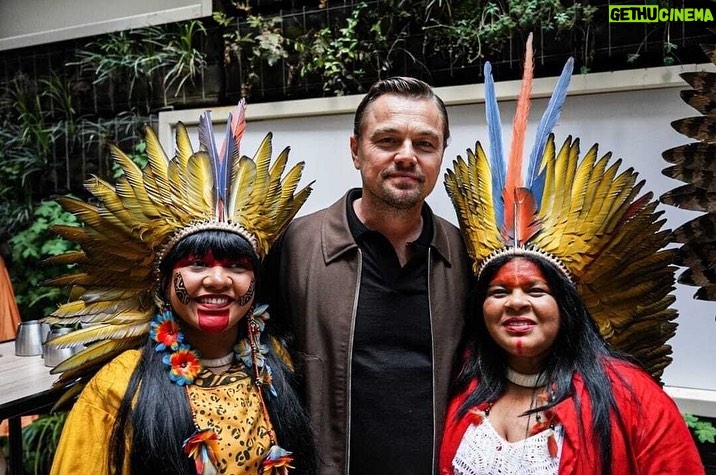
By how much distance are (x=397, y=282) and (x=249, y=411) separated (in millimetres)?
590

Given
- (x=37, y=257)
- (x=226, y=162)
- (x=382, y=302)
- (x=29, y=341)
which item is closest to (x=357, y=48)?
(x=226, y=162)

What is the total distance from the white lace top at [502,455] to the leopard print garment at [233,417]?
1.83 ft

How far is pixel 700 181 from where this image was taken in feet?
5.84

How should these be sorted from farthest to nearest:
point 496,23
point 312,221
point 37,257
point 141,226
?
point 37,257 < point 496,23 < point 312,221 < point 141,226

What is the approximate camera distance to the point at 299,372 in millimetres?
1885

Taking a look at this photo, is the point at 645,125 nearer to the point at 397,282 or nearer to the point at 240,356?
the point at 397,282

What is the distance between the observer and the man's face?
6.03 feet

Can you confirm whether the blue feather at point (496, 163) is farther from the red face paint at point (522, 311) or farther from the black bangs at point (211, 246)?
the black bangs at point (211, 246)

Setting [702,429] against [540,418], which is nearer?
[540,418]

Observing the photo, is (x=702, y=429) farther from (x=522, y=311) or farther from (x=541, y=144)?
(x=541, y=144)

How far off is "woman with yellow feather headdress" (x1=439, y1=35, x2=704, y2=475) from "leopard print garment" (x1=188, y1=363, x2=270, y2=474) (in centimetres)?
55

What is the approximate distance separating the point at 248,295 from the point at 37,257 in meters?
3.00

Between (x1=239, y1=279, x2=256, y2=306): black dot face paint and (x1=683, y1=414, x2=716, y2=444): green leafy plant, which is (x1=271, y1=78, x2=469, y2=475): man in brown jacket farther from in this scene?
(x1=683, y1=414, x2=716, y2=444): green leafy plant

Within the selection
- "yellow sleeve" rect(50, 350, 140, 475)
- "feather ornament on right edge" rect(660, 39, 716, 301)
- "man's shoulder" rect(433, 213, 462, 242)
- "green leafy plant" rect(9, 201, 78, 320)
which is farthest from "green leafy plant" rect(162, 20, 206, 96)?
"feather ornament on right edge" rect(660, 39, 716, 301)
